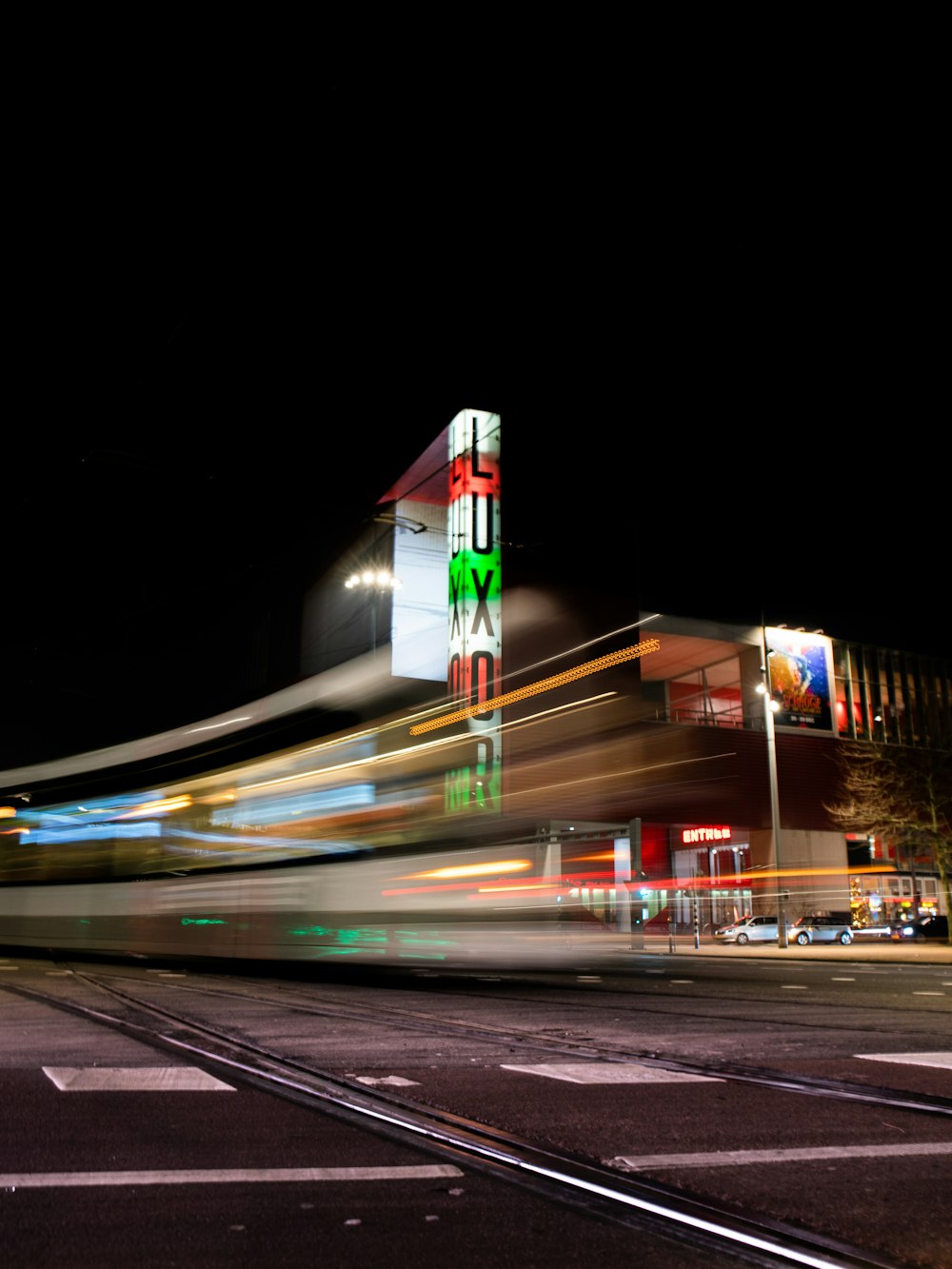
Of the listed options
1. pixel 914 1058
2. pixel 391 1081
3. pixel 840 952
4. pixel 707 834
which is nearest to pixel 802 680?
pixel 707 834

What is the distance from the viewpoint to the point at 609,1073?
243 inches

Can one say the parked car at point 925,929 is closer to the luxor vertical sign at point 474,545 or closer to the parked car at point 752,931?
the parked car at point 752,931

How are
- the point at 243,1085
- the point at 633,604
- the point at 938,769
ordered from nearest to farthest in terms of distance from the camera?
the point at 243,1085 < the point at 938,769 < the point at 633,604

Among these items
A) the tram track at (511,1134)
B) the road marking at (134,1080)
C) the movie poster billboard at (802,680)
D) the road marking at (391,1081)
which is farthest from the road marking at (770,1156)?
the movie poster billboard at (802,680)

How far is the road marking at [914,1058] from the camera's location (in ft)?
21.8

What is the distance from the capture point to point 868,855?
5403 centimetres

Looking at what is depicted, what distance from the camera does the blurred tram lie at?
1174cm

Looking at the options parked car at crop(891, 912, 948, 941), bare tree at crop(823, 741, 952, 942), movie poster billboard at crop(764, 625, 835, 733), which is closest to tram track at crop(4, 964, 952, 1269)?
bare tree at crop(823, 741, 952, 942)

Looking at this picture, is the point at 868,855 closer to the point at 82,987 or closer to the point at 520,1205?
the point at 82,987

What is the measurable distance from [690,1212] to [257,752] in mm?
10166

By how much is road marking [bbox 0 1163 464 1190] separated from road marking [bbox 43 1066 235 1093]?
74.3 inches

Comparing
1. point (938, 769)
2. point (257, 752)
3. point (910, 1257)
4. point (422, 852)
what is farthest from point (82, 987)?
point (938, 769)

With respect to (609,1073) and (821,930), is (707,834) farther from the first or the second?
(609,1073)

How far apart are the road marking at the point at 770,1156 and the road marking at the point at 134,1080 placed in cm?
258
